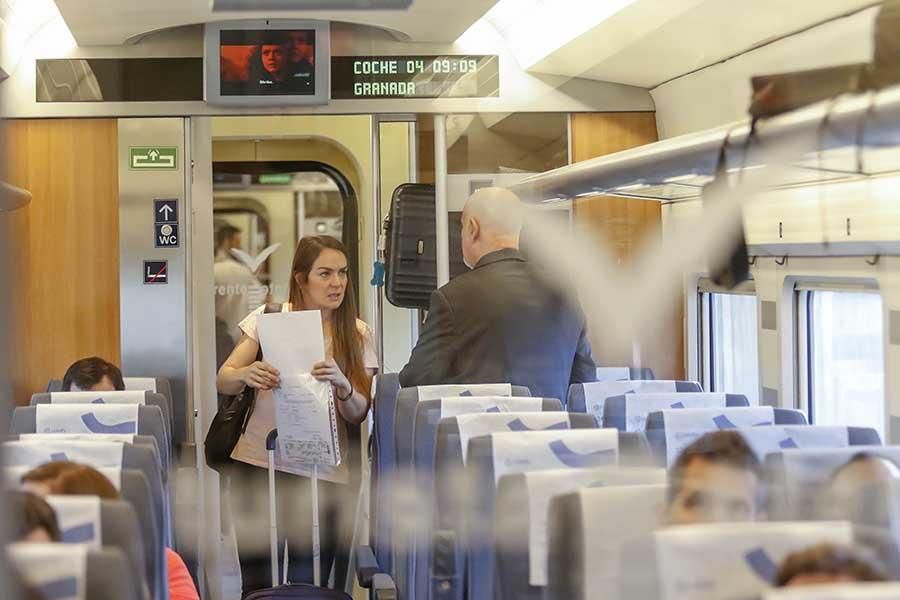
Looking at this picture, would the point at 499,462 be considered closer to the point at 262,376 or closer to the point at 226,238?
the point at 262,376

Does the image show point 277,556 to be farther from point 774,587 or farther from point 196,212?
point 774,587

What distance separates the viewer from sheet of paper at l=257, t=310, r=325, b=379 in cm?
323

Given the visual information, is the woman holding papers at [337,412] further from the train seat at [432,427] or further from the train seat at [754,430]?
the train seat at [754,430]

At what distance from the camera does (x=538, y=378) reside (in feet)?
8.25

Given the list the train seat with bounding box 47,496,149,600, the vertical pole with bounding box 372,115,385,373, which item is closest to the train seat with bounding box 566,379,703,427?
the train seat with bounding box 47,496,149,600

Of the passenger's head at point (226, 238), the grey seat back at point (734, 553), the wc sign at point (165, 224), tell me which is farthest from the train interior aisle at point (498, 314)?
the passenger's head at point (226, 238)

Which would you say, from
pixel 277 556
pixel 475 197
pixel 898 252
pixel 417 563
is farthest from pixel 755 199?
pixel 277 556

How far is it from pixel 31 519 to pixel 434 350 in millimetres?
1957

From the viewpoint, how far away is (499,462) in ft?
6.33

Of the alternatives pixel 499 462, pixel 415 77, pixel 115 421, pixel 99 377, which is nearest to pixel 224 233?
pixel 99 377

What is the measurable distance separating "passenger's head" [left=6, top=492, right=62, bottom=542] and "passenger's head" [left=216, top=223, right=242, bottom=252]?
141 inches

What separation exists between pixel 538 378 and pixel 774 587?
153cm

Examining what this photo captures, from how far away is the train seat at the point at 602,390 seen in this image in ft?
6.09

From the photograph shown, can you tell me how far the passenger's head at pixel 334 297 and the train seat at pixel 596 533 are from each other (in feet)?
6.29
